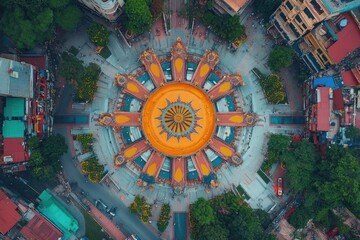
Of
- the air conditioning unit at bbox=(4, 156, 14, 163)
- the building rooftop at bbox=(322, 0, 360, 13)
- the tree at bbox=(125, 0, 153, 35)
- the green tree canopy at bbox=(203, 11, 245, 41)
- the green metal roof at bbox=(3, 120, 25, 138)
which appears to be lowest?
the building rooftop at bbox=(322, 0, 360, 13)

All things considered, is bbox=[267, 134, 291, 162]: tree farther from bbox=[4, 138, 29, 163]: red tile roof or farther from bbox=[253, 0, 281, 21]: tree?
bbox=[4, 138, 29, 163]: red tile roof

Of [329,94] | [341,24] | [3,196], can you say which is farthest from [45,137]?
[341,24]

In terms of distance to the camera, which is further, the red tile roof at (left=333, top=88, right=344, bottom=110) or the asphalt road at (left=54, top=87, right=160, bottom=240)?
the asphalt road at (left=54, top=87, right=160, bottom=240)

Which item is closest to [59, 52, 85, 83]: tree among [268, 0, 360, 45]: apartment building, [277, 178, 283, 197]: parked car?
[268, 0, 360, 45]: apartment building

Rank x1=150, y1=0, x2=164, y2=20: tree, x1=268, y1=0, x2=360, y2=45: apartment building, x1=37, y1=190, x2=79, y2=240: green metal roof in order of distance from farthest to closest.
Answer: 1. x1=150, y1=0, x2=164, y2=20: tree
2. x1=37, y1=190, x2=79, y2=240: green metal roof
3. x1=268, y1=0, x2=360, y2=45: apartment building

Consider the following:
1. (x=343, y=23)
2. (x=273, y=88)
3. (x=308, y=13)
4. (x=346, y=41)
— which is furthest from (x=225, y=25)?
(x=346, y=41)

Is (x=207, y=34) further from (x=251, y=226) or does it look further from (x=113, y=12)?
(x=251, y=226)

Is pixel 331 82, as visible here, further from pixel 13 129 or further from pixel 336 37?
pixel 13 129
